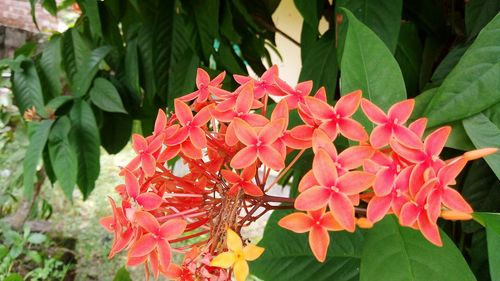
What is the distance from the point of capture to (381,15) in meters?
0.56

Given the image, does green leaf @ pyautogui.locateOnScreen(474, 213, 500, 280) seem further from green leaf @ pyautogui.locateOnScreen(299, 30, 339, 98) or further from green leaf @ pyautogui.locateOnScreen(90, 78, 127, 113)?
green leaf @ pyautogui.locateOnScreen(90, 78, 127, 113)

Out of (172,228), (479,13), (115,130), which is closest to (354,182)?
(172,228)

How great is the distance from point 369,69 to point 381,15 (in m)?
0.17

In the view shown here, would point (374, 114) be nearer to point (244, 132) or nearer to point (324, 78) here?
point (244, 132)

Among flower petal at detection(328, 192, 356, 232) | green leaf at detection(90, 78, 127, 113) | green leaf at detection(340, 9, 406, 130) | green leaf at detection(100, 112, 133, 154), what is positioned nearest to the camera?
flower petal at detection(328, 192, 356, 232)

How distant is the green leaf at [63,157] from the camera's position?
34.9 inches

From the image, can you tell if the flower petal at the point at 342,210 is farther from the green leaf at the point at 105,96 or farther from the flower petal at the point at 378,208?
the green leaf at the point at 105,96

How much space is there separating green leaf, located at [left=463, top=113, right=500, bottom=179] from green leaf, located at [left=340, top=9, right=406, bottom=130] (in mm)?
59

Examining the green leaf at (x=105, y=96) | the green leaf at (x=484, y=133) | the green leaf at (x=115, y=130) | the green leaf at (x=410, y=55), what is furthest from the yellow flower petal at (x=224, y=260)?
the green leaf at (x=115, y=130)

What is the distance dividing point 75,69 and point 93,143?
0.17 meters

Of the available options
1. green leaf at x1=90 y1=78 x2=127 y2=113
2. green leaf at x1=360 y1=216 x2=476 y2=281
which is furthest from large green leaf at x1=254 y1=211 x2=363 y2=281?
green leaf at x1=90 y1=78 x2=127 y2=113

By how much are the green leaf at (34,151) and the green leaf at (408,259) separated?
73 cm

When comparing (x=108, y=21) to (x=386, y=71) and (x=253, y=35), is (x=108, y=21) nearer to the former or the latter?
(x=253, y=35)

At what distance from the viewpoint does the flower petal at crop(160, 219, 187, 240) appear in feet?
1.09
